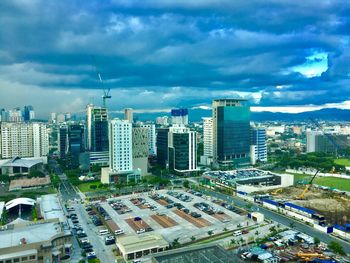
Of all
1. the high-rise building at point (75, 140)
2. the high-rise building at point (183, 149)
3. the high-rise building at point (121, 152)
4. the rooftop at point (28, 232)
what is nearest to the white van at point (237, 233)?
the rooftop at point (28, 232)

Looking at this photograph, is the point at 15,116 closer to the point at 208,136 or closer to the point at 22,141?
the point at 22,141

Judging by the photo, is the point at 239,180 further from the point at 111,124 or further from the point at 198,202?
the point at 111,124

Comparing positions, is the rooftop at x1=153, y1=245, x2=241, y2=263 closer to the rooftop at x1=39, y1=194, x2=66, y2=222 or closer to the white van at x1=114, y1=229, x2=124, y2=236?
the white van at x1=114, y1=229, x2=124, y2=236

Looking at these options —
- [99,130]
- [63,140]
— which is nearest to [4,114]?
[63,140]

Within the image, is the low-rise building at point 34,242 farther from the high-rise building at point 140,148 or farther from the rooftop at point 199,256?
the high-rise building at point 140,148

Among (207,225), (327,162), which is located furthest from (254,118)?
(207,225)
